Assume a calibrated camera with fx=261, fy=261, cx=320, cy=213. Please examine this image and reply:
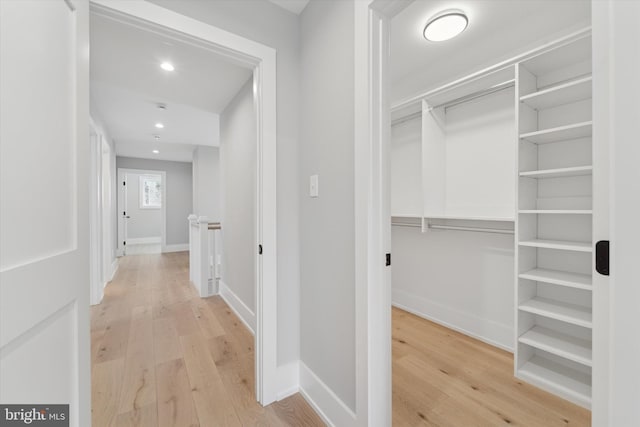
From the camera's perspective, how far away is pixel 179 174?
7.56m

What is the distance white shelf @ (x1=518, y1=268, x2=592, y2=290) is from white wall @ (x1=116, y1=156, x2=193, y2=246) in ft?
25.6

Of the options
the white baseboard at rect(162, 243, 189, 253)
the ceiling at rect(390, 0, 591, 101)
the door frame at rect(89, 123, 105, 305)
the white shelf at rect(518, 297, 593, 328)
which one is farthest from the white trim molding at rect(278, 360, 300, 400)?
the white baseboard at rect(162, 243, 189, 253)

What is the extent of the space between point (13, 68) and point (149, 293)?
12.2 ft

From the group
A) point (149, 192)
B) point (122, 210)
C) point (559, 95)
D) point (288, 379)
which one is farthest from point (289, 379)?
point (149, 192)

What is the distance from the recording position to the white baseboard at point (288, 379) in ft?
5.29

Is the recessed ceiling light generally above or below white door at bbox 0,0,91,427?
above

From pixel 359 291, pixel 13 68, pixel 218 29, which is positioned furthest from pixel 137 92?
pixel 359 291

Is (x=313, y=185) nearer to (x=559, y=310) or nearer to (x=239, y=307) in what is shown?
(x=559, y=310)

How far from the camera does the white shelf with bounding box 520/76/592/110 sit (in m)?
1.56

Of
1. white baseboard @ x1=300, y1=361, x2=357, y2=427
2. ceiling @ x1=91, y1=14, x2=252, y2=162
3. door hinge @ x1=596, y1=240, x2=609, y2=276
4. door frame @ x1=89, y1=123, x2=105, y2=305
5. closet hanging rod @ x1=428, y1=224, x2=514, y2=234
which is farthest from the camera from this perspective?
door frame @ x1=89, y1=123, x2=105, y2=305

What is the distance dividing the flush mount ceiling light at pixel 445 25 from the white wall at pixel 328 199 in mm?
836

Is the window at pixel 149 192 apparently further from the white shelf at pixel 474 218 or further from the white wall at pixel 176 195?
the white shelf at pixel 474 218

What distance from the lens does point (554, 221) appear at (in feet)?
6.02

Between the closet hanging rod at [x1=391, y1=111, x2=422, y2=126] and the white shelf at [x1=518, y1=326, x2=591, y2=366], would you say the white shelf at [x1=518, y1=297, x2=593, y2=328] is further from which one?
the closet hanging rod at [x1=391, y1=111, x2=422, y2=126]
